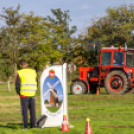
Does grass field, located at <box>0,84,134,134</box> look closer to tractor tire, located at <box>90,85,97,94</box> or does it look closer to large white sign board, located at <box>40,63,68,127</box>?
large white sign board, located at <box>40,63,68,127</box>

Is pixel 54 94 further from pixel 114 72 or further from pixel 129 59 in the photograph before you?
pixel 129 59

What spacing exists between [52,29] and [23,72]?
4038cm

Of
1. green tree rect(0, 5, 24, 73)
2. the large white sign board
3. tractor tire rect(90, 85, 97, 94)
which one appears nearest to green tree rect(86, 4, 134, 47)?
green tree rect(0, 5, 24, 73)

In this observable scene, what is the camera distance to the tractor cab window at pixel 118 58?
66.5 feet

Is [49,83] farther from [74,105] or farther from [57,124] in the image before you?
[74,105]

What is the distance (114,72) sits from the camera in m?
20.2

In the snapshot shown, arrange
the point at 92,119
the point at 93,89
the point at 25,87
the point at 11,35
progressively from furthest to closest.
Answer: the point at 11,35
the point at 93,89
the point at 92,119
the point at 25,87

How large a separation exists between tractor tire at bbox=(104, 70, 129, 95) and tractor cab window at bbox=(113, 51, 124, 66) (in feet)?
1.51

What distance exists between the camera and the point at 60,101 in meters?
9.12

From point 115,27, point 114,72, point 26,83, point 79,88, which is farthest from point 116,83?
point 115,27

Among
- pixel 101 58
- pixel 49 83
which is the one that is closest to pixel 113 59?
pixel 101 58

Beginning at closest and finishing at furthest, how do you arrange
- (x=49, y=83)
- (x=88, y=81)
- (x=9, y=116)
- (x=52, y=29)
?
(x=49, y=83) < (x=9, y=116) < (x=88, y=81) < (x=52, y=29)

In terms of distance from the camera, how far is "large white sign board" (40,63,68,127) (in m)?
9.12

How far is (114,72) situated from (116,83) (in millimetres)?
602
